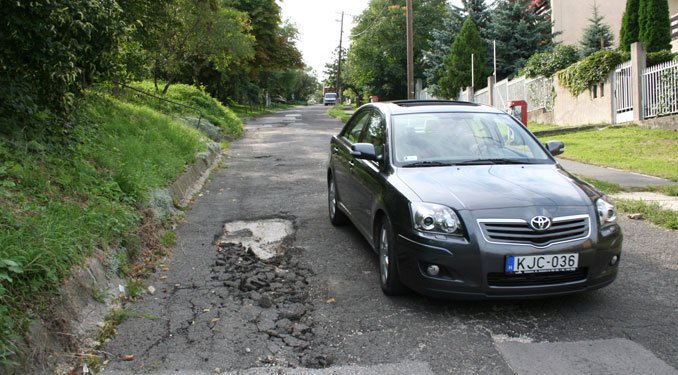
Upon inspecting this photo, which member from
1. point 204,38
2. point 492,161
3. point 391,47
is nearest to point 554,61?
point 204,38

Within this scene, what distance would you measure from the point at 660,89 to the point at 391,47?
35584mm

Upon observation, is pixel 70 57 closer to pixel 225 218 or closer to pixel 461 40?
pixel 225 218

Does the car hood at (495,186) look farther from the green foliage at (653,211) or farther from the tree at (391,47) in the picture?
the tree at (391,47)

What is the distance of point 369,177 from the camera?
5.70m

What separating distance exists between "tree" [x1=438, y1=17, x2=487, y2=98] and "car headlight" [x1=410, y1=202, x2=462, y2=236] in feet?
99.8

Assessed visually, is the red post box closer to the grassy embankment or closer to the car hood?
the grassy embankment

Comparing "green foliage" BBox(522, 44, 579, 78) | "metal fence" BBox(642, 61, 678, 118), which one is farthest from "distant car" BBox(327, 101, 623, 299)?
"green foliage" BBox(522, 44, 579, 78)

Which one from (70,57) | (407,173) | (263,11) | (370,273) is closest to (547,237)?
(407,173)

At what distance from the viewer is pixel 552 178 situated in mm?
4969

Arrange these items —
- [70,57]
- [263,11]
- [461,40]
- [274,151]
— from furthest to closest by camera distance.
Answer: [263,11], [461,40], [274,151], [70,57]

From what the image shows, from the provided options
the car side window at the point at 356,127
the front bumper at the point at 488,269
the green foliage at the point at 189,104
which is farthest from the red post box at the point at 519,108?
the front bumper at the point at 488,269

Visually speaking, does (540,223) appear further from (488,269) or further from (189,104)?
(189,104)

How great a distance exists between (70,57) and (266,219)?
2.92 m

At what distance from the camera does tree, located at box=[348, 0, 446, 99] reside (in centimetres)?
5106
